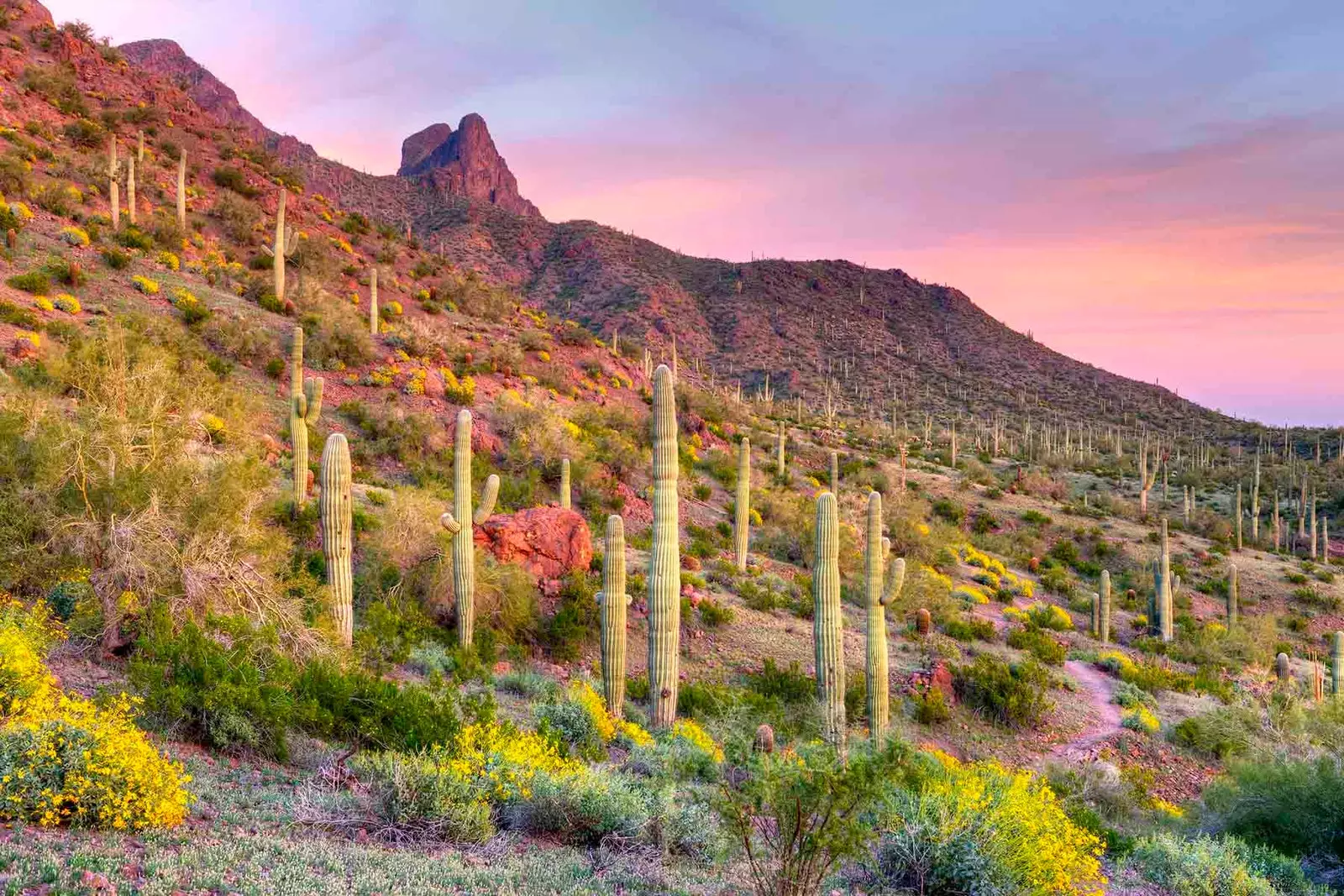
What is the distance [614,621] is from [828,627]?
3.37 metres

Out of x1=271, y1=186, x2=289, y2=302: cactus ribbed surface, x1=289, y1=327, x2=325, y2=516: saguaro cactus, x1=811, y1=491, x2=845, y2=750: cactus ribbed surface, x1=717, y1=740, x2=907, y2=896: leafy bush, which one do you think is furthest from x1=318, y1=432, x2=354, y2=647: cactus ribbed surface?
x1=271, y1=186, x2=289, y2=302: cactus ribbed surface

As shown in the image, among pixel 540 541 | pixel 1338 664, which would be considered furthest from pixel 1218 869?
pixel 1338 664

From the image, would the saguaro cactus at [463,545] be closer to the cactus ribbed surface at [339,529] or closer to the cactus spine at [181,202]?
the cactus ribbed surface at [339,529]

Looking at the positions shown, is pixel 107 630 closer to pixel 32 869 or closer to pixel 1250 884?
pixel 32 869

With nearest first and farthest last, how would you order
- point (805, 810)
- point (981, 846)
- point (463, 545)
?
1. point (805, 810)
2. point (981, 846)
3. point (463, 545)

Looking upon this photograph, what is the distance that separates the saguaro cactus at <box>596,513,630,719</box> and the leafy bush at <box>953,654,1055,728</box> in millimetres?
7794

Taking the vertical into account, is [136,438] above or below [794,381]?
below

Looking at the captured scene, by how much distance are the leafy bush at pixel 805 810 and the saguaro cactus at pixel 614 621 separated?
21.1ft

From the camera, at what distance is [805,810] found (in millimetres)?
5391

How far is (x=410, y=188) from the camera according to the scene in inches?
3361

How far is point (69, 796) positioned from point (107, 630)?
4.33 metres

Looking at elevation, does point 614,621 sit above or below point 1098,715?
above

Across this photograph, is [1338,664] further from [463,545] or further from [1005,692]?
[463,545]

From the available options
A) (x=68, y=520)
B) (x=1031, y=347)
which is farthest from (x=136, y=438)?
(x=1031, y=347)
